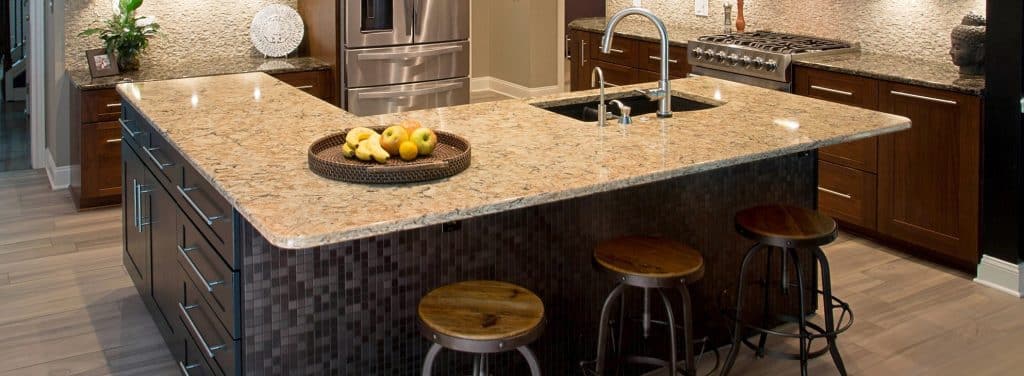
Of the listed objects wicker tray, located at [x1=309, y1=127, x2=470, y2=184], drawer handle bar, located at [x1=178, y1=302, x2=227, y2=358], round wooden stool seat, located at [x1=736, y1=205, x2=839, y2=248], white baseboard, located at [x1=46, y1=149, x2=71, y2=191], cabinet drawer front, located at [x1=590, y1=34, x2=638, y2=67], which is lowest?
drawer handle bar, located at [x1=178, y1=302, x2=227, y2=358]

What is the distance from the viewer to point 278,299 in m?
2.84

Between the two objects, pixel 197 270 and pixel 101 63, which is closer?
pixel 197 270

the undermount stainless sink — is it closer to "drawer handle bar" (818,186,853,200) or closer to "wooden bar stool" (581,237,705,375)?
"wooden bar stool" (581,237,705,375)

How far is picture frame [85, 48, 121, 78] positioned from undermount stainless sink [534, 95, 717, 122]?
288cm

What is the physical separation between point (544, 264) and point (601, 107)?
0.62 meters

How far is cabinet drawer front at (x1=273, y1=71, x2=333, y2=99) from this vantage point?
6.09 m

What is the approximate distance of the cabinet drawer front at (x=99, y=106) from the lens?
550cm

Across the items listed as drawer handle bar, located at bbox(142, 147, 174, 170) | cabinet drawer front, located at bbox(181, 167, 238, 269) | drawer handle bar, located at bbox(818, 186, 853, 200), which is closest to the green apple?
cabinet drawer front, located at bbox(181, 167, 238, 269)

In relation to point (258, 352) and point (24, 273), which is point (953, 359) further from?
point (24, 273)

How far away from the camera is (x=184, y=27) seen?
626 cm

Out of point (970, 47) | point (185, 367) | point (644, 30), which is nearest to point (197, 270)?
point (185, 367)

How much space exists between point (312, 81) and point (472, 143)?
3065mm

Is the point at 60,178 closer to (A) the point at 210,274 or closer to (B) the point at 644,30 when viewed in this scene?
(A) the point at 210,274

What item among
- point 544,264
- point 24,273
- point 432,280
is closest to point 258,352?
point 432,280
